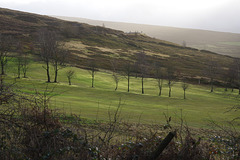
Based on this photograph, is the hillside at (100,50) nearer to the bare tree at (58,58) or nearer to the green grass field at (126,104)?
the bare tree at (58,58)

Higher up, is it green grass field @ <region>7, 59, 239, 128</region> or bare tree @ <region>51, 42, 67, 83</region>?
bare tree @ <region>51, 42, 67, 83</region>

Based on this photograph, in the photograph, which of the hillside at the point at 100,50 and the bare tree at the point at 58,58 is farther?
the hillside at the point at 100,50

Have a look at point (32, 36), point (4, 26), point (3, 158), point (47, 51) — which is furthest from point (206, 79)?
point (4, 26)

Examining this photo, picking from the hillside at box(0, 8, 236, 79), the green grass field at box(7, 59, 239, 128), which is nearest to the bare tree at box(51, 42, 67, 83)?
the green grass field at box(7, 59, 239, 128)

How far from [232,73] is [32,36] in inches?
4739

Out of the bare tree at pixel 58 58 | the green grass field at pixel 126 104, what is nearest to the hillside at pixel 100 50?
the bare tree at pixel 58 58

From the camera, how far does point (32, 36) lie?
14238 centimetres

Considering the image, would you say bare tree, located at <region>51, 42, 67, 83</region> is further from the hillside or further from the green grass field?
the hillside

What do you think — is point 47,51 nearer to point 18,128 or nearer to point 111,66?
point 111,66

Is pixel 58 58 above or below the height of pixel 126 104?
above

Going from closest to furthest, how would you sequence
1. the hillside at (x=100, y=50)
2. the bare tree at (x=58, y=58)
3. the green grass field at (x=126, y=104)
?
the green grass field at (x=126, y=104) < the bare tree at (x=58, y=58) < the hillside at (x=100, y=50)

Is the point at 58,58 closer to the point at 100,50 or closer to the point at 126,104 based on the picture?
the point at 126,104

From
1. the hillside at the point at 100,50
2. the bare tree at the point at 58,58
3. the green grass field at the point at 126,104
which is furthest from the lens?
the hillside at the point at 100,50

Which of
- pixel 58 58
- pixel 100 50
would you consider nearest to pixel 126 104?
pixel 58 58
